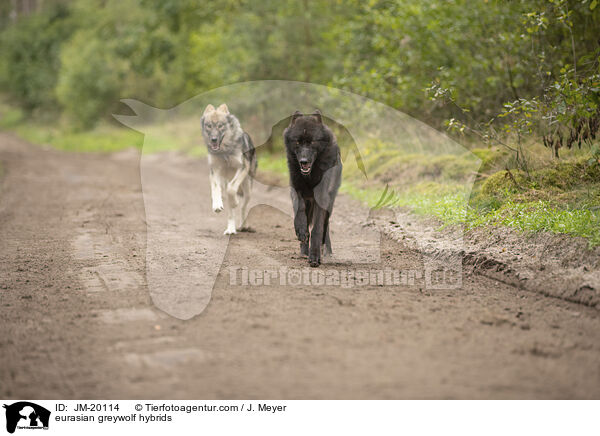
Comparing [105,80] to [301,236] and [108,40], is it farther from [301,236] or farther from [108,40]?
[301,236]

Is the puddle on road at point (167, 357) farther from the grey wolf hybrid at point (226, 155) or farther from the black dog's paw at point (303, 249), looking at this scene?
the grey wolf hybrid at point (226, 155)

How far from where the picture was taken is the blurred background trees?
779 centimetres

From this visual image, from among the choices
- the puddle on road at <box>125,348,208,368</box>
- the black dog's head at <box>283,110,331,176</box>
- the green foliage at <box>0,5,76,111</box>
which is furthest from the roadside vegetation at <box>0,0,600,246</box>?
the green foliage at <box>0,5,76,111</box>

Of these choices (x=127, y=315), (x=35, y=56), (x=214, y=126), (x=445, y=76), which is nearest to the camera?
(x=127, y=315)

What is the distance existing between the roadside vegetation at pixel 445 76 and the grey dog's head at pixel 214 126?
3.14m

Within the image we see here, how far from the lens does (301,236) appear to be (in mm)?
6246

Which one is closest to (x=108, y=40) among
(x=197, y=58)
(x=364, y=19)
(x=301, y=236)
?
(x=197, y=58)

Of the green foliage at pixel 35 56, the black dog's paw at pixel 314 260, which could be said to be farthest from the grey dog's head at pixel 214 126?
the green foliage at pixel 35 56

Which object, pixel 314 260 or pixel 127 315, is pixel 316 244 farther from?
pixel 127 315
